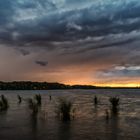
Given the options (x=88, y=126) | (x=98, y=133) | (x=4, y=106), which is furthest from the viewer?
(x=4, y=106)

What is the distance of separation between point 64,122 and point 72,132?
454cm

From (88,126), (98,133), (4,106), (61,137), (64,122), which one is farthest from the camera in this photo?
(4,106)

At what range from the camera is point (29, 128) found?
21.4 metres

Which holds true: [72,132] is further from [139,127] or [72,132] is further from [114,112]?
[114,112]

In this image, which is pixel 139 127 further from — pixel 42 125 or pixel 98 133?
pixel 42 125

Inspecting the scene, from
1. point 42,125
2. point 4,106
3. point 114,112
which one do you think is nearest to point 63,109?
point 42,125

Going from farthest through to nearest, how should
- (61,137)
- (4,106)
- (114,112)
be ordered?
(4,106), (114,112), (61,137)

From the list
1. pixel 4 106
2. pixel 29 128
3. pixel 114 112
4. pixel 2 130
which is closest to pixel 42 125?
pixel 29 128

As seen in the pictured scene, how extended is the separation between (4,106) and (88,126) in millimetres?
17831

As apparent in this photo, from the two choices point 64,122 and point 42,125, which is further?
point 64,122

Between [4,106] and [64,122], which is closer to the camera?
[64,122]

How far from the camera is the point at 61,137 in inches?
715

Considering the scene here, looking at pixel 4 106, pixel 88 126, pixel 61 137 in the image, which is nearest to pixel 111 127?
pixel 88 126

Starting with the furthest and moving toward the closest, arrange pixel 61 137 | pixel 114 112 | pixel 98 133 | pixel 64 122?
pixel 114 112 < pixel 64 122 < pixel 98 133 < pixel 61 137
